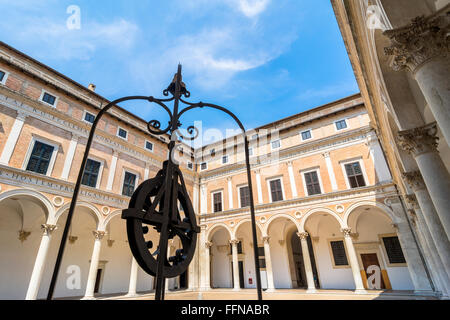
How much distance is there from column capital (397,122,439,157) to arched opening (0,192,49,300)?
16207mm

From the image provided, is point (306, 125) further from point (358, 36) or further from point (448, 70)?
point (448, 70)

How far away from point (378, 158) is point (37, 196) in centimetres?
1959

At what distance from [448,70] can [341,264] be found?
656 inches

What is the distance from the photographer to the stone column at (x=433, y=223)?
6.51 metres

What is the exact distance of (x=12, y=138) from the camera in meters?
11.5

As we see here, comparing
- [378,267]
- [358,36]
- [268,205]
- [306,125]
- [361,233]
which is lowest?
[378,267]

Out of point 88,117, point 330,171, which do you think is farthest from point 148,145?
point 330,171

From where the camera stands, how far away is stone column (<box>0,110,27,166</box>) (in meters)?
11.1

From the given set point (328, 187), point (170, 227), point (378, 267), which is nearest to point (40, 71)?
point (170, 227)

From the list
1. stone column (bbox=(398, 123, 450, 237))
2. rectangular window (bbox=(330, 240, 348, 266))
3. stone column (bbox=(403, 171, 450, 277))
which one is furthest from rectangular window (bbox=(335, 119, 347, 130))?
stone column (bbox=(398, 123, 450, 237))

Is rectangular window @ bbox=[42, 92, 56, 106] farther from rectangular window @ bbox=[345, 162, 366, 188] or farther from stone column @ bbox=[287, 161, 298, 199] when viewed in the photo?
rectangular window @ bbox=[345, 162, 366, 188]
